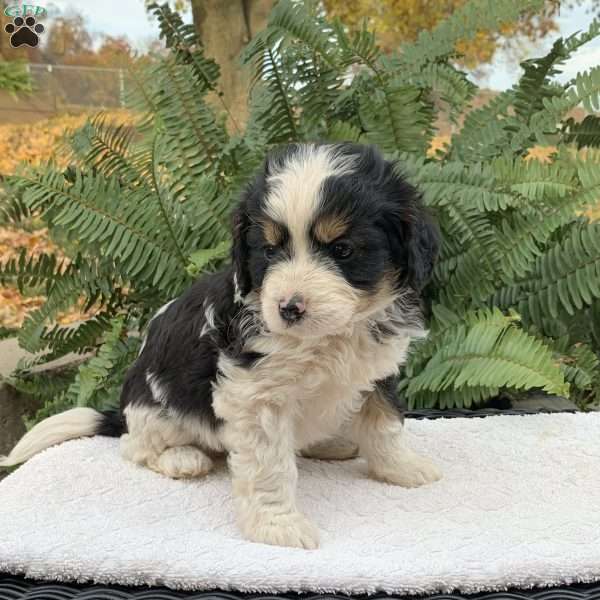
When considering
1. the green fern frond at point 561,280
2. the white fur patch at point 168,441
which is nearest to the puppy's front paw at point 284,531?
the white fur patch at point 168,441

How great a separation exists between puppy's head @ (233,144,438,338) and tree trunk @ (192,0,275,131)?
430 cm

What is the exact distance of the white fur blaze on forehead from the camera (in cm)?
234

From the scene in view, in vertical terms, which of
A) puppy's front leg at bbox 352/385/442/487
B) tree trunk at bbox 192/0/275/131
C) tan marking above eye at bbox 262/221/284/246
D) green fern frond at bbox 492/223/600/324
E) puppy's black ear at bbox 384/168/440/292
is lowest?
puppy's front leg at bbox 352/385/442/487

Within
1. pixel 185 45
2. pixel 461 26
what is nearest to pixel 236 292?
pixel 461 26

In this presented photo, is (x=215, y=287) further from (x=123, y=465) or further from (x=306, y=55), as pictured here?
(x=306, y=55)

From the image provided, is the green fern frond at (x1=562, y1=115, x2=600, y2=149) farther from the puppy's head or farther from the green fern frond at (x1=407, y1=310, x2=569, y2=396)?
the puppy's head

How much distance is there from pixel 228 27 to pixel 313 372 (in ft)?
18.1

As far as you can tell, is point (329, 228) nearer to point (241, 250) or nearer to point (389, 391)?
point (241, 250)

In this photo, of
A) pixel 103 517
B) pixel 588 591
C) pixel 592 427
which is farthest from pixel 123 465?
pixel 592 427

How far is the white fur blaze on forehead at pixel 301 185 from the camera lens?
7.66 feet

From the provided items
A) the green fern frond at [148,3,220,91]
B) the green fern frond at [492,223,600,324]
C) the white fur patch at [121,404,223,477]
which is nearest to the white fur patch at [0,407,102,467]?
the white fur patch at [121,404,223,477]

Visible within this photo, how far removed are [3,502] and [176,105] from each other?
2898mm

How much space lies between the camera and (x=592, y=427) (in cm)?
362

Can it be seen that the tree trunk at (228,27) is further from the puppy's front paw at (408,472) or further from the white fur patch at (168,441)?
the puppy's front paw at (408,472)
